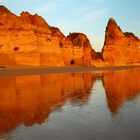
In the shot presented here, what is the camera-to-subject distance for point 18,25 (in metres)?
49.8

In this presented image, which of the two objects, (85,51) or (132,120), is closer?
(132,120)

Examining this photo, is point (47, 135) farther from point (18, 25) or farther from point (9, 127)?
point (18, 25)

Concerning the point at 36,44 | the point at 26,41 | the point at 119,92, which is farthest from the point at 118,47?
the point at 119,92

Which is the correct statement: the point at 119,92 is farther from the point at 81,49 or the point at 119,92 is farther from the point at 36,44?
the point at 81,49

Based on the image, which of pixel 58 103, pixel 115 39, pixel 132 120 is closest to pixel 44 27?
pixel 115 39

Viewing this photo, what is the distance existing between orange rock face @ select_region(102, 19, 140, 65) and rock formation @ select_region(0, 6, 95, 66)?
29138 millimetres

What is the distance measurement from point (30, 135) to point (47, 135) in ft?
1.51

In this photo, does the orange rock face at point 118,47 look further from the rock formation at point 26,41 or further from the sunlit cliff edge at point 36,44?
the rock formation at point 26,41

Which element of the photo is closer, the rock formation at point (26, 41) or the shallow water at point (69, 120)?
the shallow water at point (69, 120)

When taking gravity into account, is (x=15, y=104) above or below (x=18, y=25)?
below

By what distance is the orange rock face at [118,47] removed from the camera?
3329 inches

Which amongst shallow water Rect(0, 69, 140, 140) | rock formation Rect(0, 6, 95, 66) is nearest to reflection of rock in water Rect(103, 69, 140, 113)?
shallow water Rect(0, 69, 140, 140)

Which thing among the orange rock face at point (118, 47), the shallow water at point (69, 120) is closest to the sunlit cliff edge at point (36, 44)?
the orange rock face at point (118, 47)

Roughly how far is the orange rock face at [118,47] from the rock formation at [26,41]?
2914 centimetres
